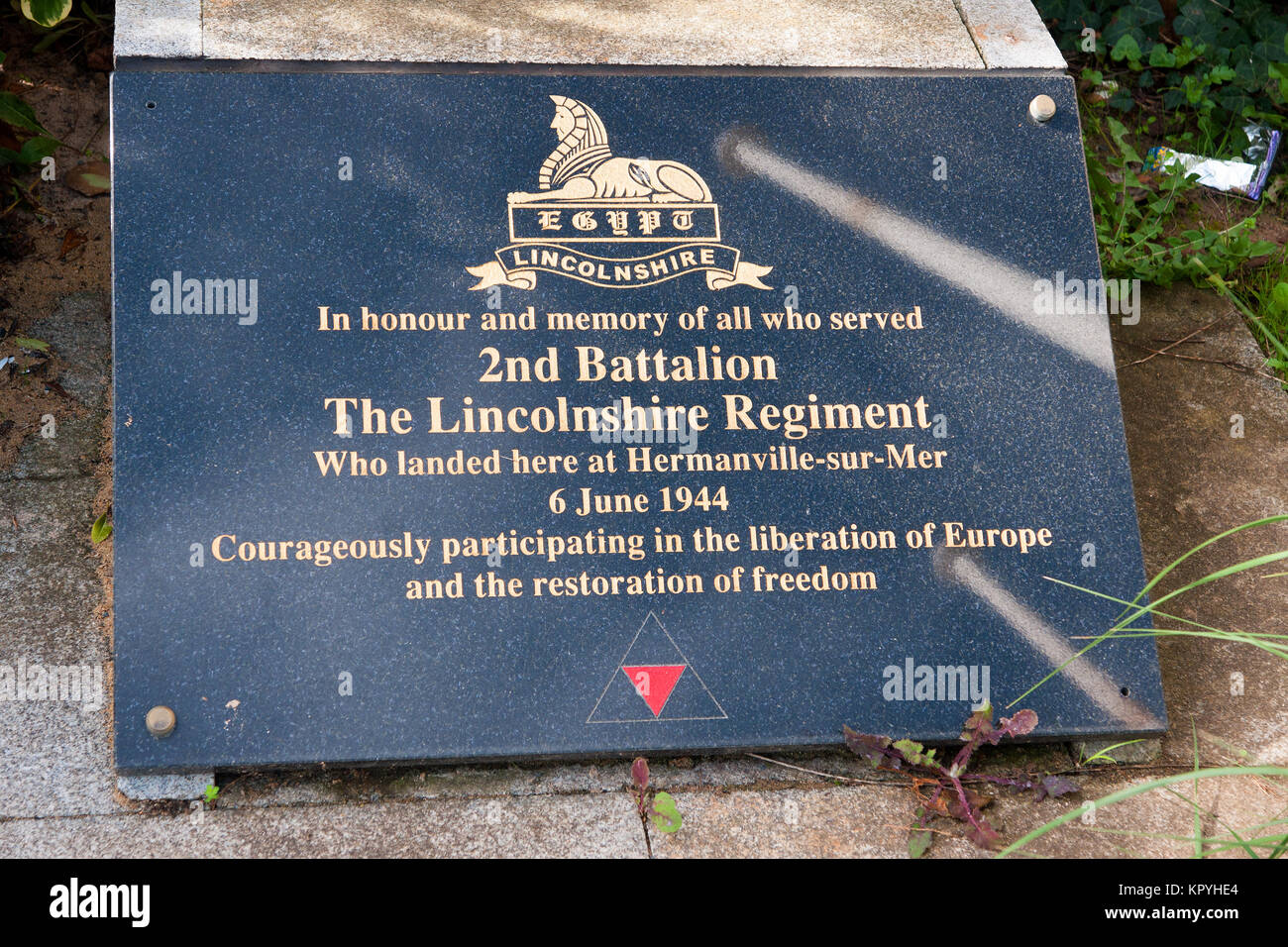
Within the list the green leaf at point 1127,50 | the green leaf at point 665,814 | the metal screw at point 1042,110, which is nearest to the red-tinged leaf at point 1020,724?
the green leaf at point 665,814

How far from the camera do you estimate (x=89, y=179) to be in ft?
9.29

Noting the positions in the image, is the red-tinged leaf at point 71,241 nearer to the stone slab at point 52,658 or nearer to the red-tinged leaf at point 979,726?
the stone slab at point 52,658

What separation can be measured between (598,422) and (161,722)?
3.31ft

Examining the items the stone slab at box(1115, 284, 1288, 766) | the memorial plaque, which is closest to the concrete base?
the memorial plaque

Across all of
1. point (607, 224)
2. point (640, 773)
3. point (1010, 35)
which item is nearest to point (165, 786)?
point (640, 773)

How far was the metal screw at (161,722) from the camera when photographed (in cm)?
188

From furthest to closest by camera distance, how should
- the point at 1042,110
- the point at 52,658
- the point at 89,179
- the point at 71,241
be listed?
1. the point at 89,179
2. the point at 71,241
3. the point at 1042,110
4. the point at 52,658

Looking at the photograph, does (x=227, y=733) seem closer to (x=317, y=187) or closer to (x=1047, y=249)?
(x=317, y=187)

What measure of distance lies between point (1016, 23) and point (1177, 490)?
1277 mm

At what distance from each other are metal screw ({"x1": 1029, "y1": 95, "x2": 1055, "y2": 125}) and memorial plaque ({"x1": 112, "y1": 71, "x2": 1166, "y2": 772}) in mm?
43

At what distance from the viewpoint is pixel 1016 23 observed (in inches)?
105

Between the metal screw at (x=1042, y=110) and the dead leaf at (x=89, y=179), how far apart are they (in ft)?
8.02

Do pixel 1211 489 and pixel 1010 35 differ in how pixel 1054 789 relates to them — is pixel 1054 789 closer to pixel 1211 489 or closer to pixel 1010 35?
pixel 1211 489
